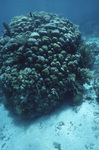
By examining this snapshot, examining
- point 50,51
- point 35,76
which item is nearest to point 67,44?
point 50,51

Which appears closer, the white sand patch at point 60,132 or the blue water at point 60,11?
the white sand patch at point 60,132

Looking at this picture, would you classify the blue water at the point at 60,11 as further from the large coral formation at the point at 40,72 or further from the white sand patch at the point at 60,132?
the white sand patch at the point at 60,132

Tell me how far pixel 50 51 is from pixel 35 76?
1.70 metres

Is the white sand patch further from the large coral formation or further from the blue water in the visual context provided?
the blue water

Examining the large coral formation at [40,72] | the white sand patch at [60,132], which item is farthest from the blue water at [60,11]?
the white sand patch at [60,132]

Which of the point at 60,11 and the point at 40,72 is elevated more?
Answer: the point at 60,11

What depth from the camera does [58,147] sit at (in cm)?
445

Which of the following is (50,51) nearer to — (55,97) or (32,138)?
(55,97)

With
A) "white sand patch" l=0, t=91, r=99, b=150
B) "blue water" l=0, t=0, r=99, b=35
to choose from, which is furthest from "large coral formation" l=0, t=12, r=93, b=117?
"blue water" l=0, t=0, r=99, b=35

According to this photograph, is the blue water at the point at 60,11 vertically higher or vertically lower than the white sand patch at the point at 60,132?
higher

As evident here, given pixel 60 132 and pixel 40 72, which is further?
pixel 40 72

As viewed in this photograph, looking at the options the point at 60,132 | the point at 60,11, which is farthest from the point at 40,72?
the point at 60,11

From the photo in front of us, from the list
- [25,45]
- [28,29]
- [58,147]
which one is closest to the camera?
[58,147]

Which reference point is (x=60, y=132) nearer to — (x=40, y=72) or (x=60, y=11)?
(x=40, y=72)
